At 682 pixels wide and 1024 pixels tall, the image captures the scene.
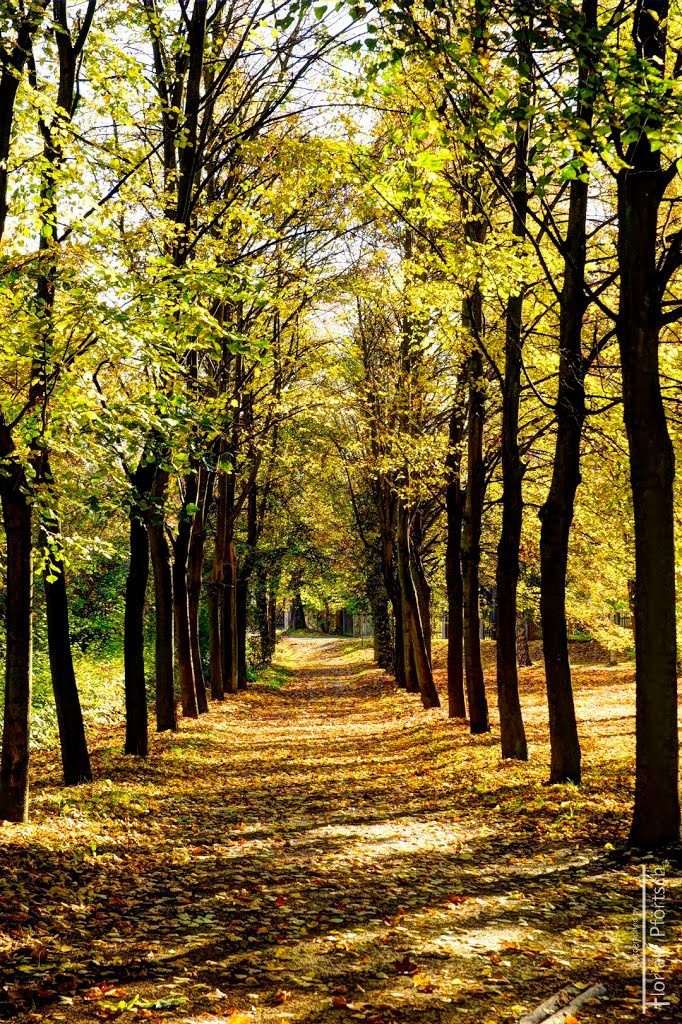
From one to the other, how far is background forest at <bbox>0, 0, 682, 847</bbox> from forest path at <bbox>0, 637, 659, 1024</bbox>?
92 cm

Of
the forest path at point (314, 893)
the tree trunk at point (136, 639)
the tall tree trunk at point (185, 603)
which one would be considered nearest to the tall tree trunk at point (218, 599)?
the tall tree trunk at point (185, 603)

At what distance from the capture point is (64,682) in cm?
985

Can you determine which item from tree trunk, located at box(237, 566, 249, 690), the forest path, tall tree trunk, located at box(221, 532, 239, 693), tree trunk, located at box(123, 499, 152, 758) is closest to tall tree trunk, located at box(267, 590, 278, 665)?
tree trunk, located at box(237, 566, 249, 690)

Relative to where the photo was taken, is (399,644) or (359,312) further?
(399,644)

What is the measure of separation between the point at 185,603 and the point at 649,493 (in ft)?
37.2

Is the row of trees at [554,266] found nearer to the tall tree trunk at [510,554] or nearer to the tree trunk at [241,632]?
the tall tree trunk at [510,554]

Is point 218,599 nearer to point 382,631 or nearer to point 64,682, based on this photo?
point 64,682

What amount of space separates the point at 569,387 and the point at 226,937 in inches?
258

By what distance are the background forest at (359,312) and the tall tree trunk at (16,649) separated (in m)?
0.03

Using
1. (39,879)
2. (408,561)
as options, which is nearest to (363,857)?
(39,879)

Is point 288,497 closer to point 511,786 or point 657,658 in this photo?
point 511,786

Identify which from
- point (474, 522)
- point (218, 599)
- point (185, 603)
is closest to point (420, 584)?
point (218, 599)

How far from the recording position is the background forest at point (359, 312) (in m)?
6.50

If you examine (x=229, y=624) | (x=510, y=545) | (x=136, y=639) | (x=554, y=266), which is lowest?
(x=229, y=624)
